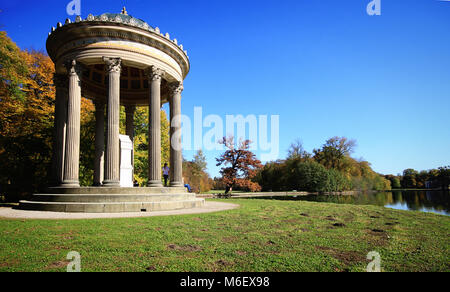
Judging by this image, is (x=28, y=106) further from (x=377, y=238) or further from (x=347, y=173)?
(x=347, y=173)

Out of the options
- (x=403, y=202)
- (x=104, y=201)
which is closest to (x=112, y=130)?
(x=104, y=201)

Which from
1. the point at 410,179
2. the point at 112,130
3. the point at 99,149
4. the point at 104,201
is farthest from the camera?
the point at 410,179

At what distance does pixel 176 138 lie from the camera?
766 inches

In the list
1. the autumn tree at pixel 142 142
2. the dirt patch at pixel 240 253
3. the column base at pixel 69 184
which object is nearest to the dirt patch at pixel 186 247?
the dirt patch at pixel 240 253

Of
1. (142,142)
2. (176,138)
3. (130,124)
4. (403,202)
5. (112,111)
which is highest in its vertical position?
(130,124)

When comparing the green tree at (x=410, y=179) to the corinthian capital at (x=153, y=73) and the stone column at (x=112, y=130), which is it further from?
the stone column at (x=112, y=130)

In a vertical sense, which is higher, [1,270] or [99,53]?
[99,53]

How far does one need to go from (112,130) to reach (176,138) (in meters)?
4.99

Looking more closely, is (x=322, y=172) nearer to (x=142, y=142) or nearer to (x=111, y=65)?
(x=142, y=142)

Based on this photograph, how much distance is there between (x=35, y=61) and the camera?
85.7 ft
